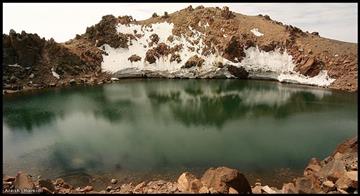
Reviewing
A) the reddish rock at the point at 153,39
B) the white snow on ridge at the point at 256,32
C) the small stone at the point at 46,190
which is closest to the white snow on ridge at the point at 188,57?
the white snow on ridge at the point at 256,32

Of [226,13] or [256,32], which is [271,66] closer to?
[256,32]

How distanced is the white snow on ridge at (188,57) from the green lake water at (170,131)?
9436 mm

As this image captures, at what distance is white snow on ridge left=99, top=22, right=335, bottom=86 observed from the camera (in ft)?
206

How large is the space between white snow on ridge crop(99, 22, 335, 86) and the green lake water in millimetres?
9436

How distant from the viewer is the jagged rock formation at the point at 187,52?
60.9m

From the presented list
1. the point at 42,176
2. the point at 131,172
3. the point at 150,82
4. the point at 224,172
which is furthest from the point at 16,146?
the point at 150,82

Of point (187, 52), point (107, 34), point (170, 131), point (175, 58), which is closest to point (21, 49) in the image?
point (107, 34)

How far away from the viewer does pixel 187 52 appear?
6981 centimetres

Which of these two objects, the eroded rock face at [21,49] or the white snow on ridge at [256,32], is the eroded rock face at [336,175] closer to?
the white snow on ridge at [256,32]

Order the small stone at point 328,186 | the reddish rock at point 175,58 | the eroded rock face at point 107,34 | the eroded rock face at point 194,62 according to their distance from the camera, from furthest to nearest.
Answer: the eroded rock face at point 107,34, the reddish rock at point 175,58, the eroded rock face at point 194,62, the small stone at point 328,186

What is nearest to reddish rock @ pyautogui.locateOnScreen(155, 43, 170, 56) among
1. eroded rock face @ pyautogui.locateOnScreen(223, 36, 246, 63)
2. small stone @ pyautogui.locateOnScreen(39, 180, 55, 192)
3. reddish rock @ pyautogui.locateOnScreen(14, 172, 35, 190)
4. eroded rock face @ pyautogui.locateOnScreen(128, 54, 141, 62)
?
eroded rock face @ pyautogui.locateOnScreen(128, 54, 141, 62)

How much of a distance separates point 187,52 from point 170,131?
3962 centimetres

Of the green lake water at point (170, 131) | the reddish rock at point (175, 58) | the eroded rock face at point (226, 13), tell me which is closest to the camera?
the green lake water at point (170, 131)

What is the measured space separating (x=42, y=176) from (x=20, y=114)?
1974cm
